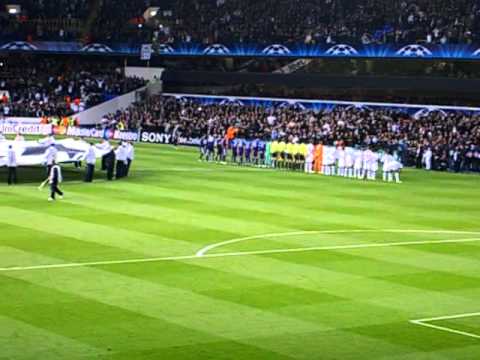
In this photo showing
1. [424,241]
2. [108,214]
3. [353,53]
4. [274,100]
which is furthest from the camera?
[274,100]

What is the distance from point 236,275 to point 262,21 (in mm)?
56373

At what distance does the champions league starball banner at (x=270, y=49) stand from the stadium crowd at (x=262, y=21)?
0.50 meters

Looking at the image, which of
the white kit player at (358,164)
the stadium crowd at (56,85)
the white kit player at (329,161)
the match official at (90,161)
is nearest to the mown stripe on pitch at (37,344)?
the match official at (90,161)

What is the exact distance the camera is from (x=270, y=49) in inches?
2977

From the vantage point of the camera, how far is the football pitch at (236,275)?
17281 millimetres

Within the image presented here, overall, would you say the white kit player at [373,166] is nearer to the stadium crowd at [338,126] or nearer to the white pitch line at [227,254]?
the stadium crowd at [338,126]

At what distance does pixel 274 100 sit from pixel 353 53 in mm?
7681

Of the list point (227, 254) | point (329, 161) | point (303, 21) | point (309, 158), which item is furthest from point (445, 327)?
point (303, 21)

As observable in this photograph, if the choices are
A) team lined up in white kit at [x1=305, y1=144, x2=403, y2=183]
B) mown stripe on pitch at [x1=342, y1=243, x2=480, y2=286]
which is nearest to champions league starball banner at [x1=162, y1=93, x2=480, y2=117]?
team lined up in white kit at [x1=305, y1=144, x2=403, y2=183]

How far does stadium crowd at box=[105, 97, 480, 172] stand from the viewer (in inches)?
2242

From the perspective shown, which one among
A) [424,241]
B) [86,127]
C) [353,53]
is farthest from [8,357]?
[86,127]

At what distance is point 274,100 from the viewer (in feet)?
248

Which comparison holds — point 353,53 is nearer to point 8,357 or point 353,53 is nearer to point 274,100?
point 274,100

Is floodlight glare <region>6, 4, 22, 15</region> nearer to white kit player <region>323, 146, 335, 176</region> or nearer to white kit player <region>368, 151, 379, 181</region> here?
white kit player <region>323, 146, 335, 176</region>
